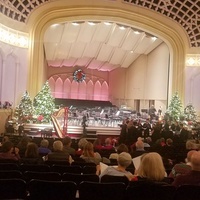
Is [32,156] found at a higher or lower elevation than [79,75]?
lower

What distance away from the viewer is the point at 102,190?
13.7ft

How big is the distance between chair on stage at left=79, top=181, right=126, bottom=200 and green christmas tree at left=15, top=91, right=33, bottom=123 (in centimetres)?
1492

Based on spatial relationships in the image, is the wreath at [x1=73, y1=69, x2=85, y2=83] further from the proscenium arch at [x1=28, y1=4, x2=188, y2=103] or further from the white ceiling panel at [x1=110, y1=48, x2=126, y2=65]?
the proscenium arch at [x1=28, y1=4, x2=188, y2=103]

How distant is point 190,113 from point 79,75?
18075mm

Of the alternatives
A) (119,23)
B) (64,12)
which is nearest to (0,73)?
(64,12)

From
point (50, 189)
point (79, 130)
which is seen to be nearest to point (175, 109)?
point (79, 130)

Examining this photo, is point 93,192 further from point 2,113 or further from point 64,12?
point 64,12

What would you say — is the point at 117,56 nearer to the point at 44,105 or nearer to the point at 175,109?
the point at 175,109

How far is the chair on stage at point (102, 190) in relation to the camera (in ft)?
13.7

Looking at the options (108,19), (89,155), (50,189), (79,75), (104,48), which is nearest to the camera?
(50,189)

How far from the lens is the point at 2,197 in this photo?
419cm

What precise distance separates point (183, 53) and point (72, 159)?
18439mm

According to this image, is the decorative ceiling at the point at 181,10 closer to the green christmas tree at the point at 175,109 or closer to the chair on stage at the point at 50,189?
the green christmas tree at the point at 175,109

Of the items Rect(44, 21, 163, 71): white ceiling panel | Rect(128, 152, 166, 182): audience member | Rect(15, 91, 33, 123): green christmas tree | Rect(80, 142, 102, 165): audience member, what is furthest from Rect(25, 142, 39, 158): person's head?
Rect(44, 21, 163, 71): white ceiling panel
